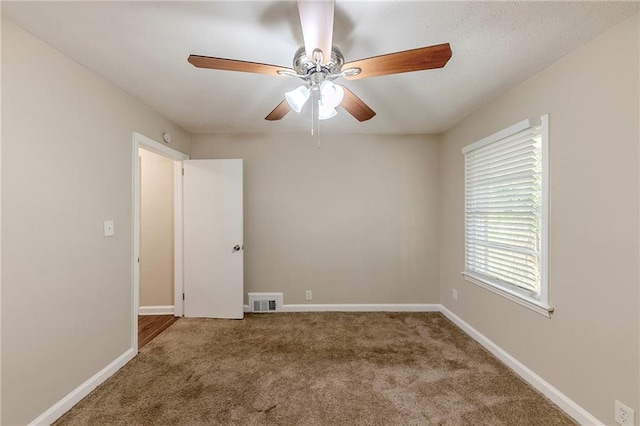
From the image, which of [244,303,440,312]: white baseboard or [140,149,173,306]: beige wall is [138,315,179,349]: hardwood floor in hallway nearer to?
[140,149,173,306]: beige wall

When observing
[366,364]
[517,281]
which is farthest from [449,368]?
[517,281]

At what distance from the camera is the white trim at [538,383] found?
1590 millimetres

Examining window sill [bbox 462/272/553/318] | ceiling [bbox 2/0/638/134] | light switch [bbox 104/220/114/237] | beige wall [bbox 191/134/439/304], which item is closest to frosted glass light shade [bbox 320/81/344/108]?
ceiling [bbox 2/0/638/134]

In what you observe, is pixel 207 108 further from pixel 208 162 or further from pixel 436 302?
pixel 436 302

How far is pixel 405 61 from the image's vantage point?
1.28 metres

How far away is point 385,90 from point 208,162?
7.40ft

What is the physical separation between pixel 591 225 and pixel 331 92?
5.84 ft

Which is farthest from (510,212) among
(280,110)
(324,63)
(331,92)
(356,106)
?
(280,110)

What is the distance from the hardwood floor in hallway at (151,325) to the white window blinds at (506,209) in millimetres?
3481

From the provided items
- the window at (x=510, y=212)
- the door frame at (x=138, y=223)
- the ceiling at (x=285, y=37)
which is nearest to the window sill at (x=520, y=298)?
the window at (x=510, y=212)

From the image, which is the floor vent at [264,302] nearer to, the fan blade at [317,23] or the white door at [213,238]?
the white door at [213,238]

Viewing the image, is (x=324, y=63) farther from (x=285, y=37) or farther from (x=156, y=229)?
(x=156, y=229)

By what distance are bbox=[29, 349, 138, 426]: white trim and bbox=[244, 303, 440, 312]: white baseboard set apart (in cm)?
142

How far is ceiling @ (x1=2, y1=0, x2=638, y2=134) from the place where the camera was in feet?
4.33
